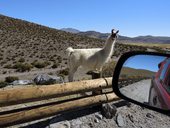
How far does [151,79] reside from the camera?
2297mm

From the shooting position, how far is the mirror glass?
6.77 ft

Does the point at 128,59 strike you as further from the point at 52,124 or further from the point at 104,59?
the point at 104,59

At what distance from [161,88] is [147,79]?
23 centimetres

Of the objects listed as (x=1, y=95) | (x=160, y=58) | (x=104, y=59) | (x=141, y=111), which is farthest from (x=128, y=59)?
(x=104, y=59)

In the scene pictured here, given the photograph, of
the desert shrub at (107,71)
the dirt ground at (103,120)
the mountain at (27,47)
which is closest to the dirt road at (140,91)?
the dirt ground at (103,120)

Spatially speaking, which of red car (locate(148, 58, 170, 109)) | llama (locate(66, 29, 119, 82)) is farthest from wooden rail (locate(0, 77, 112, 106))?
llama (locate(66, 29, 119, 82))

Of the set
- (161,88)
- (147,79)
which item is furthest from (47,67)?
(161,88)

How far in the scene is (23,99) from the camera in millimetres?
5297

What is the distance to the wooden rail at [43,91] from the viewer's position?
16.7ft

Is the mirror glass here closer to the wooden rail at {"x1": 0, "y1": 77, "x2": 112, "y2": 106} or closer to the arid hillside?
the wooden rail at {"x1": 0, "y1": 77, "x2": 112, "y2": 106}

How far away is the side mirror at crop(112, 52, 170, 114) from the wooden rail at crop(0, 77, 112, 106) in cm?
270

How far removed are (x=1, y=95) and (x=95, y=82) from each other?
2524mm

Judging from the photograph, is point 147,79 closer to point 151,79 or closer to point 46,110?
point 151,79

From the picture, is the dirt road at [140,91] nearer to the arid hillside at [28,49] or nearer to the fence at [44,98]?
the fence at [44,98]
